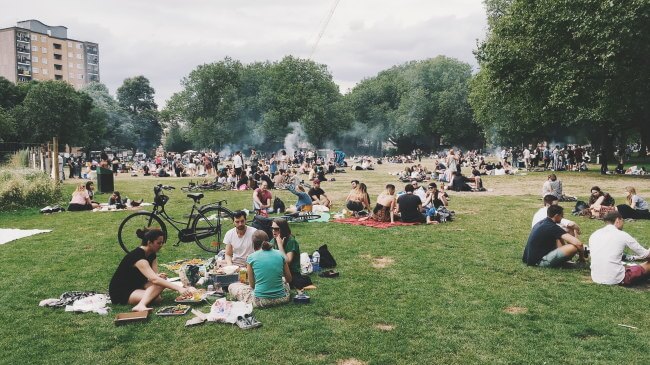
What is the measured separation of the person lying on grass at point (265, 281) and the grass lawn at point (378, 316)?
0.74 feet

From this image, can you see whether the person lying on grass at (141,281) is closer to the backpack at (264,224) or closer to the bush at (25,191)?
the backpack at (264,224)

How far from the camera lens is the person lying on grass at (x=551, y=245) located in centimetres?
923

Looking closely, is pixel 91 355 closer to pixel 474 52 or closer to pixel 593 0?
pixel 593 0

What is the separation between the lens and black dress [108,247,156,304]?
748cm

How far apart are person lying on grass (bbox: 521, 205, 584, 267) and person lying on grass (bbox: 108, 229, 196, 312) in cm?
631

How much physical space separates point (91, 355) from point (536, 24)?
98.1 feet

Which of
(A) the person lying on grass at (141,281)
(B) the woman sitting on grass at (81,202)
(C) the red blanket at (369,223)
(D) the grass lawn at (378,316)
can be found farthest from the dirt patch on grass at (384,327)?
(B) the woman sitting on grass at (81,202)

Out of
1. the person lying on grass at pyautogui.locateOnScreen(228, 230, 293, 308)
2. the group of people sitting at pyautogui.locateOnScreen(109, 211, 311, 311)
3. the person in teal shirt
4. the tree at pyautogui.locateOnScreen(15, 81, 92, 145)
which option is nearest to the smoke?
the tree at pyautogui.locateOnScreen(15, 81, 92, 145)

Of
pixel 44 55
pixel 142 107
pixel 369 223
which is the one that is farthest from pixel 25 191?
pixel 44 55

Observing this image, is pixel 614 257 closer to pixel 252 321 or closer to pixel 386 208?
pixel 252 321

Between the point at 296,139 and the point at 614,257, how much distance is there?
228ft

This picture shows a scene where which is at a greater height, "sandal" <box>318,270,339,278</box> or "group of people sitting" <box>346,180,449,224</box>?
Answer: "group of people sitting" <box>346,180,449,224</box>

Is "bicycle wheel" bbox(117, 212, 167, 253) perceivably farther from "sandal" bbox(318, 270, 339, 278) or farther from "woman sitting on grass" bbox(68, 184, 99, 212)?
"woman sitting on grass" bbox(68, 184, 99, 212)

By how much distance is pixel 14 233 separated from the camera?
13.7m
